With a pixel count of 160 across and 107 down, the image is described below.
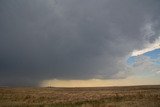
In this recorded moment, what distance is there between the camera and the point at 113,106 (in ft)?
83.3

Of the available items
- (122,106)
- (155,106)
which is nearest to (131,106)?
(122,106)

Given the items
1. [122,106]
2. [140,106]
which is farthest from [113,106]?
[140,106]

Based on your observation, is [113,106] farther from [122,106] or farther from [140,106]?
[140,106]

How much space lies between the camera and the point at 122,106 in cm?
2523

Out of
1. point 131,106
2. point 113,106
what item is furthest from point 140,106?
point 113,106

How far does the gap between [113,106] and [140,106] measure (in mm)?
2669

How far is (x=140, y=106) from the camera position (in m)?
24.8

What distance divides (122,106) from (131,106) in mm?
901

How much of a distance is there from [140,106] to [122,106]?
5.81 feet

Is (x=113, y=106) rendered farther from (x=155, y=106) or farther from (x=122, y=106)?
(x=155, y=106)

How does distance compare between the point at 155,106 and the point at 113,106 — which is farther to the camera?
the point at 113,106

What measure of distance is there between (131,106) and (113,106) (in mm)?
1800

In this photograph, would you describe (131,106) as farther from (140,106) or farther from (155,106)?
(155,106)

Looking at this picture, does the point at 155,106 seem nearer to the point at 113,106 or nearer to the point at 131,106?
the point at 131,106
